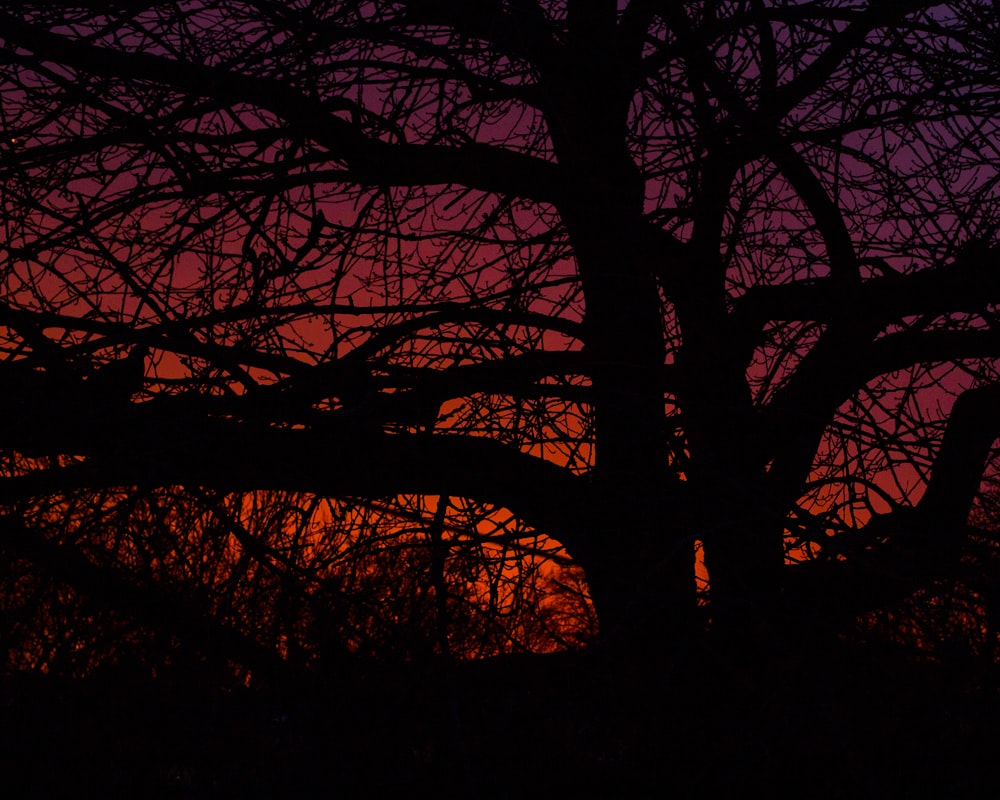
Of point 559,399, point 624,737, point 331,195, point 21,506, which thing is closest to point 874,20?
point 559,399

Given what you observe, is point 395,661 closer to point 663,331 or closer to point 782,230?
point 663,331

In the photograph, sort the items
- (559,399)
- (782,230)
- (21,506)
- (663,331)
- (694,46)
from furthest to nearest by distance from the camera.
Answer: (782,230), (663,331), (694,46), (559,399), (21,506)

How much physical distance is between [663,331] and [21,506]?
2.40 m

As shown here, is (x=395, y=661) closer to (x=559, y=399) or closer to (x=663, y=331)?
(x=559, y=399)

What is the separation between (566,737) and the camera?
97.2 inches

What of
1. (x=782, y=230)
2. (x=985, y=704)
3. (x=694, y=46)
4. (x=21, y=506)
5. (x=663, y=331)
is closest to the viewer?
(x=985, y=704)

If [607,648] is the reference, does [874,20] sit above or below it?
above

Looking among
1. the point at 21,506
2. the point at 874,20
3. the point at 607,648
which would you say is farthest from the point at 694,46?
the point at 21,506

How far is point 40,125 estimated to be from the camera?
437 centimetres

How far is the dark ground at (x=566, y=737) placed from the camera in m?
2.37

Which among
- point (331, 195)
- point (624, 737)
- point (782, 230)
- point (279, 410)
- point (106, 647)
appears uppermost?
point (331, 195)

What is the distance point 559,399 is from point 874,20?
1.84m

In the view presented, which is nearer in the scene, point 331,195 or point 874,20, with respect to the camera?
point 874,20

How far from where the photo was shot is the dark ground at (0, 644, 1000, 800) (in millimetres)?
2371
